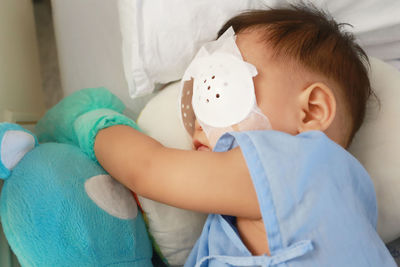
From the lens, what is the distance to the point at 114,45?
1.10 m

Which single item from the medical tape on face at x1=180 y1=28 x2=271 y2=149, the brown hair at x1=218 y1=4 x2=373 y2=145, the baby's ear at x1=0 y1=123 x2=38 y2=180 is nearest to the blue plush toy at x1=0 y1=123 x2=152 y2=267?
the baby's ear at x1=0 y1=123 x2=38 y2=180

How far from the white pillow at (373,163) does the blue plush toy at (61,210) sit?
67 mm

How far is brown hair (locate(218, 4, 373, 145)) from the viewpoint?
2.45ft

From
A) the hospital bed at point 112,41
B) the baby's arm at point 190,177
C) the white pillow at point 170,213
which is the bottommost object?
the white pillow at point 170,213

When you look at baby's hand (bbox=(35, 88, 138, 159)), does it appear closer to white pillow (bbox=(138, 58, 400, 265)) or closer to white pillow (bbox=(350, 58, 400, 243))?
white pillow (bbox=(138, 58, 400, 265))

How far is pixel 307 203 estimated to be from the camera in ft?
2.04

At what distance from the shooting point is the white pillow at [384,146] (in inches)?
32.3

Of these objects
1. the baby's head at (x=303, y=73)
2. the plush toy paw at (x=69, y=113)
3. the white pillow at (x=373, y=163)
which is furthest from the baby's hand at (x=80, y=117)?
the baby's head at (x=303, y=73)

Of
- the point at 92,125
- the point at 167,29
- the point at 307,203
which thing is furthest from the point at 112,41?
the point at 307,203

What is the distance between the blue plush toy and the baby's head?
227 mm

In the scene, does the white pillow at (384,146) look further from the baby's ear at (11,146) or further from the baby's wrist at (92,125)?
the baby's ear at (11,146)

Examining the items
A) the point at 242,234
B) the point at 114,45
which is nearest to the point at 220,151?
the point at 242,234

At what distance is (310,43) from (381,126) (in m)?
0.27

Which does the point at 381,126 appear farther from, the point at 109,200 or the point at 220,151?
the point at 109,200
